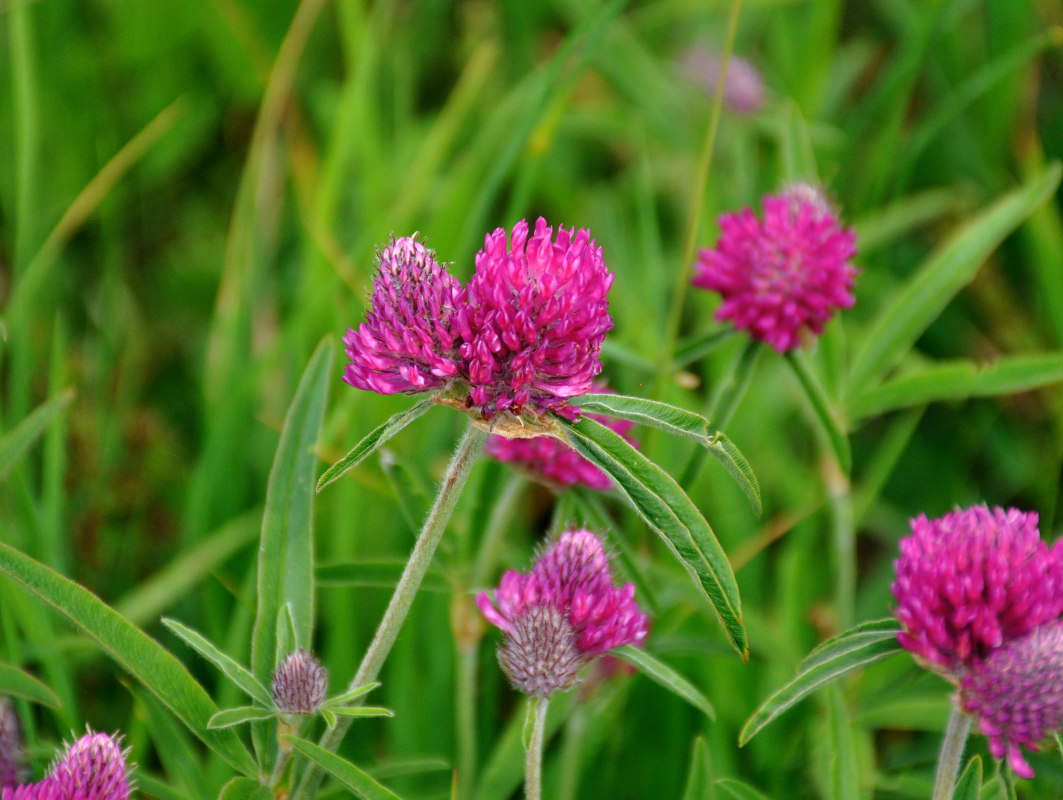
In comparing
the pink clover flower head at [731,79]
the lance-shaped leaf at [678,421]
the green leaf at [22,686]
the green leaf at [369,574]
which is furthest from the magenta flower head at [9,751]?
the pink clover flower head at [731,79]

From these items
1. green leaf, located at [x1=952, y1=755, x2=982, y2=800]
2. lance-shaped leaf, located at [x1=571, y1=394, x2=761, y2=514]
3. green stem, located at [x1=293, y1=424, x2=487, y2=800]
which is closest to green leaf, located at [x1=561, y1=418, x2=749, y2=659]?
lance-shaped leaf, located at [x1=571, y1=394, x2=761, y2=514]

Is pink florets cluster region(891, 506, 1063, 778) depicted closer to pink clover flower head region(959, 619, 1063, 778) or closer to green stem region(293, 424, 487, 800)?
pink clover flower head region(959, 619, 1063, 778)

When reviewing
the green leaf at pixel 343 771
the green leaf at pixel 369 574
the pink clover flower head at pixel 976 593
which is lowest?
the green leaf at pixel 343 771

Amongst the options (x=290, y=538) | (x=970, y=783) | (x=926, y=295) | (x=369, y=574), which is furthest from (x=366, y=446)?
(x=926, y=295)

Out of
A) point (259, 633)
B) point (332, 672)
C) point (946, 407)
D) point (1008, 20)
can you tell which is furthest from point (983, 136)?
point (259, 633)

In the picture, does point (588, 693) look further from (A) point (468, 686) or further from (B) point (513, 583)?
(B) point (513, 583)

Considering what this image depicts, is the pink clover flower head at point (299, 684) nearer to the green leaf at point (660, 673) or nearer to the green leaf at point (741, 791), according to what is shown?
the green leaf at point (660, 673)

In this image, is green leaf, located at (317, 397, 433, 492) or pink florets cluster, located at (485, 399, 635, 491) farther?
pink florets cluster, located at (485, 399, 635, 491)
